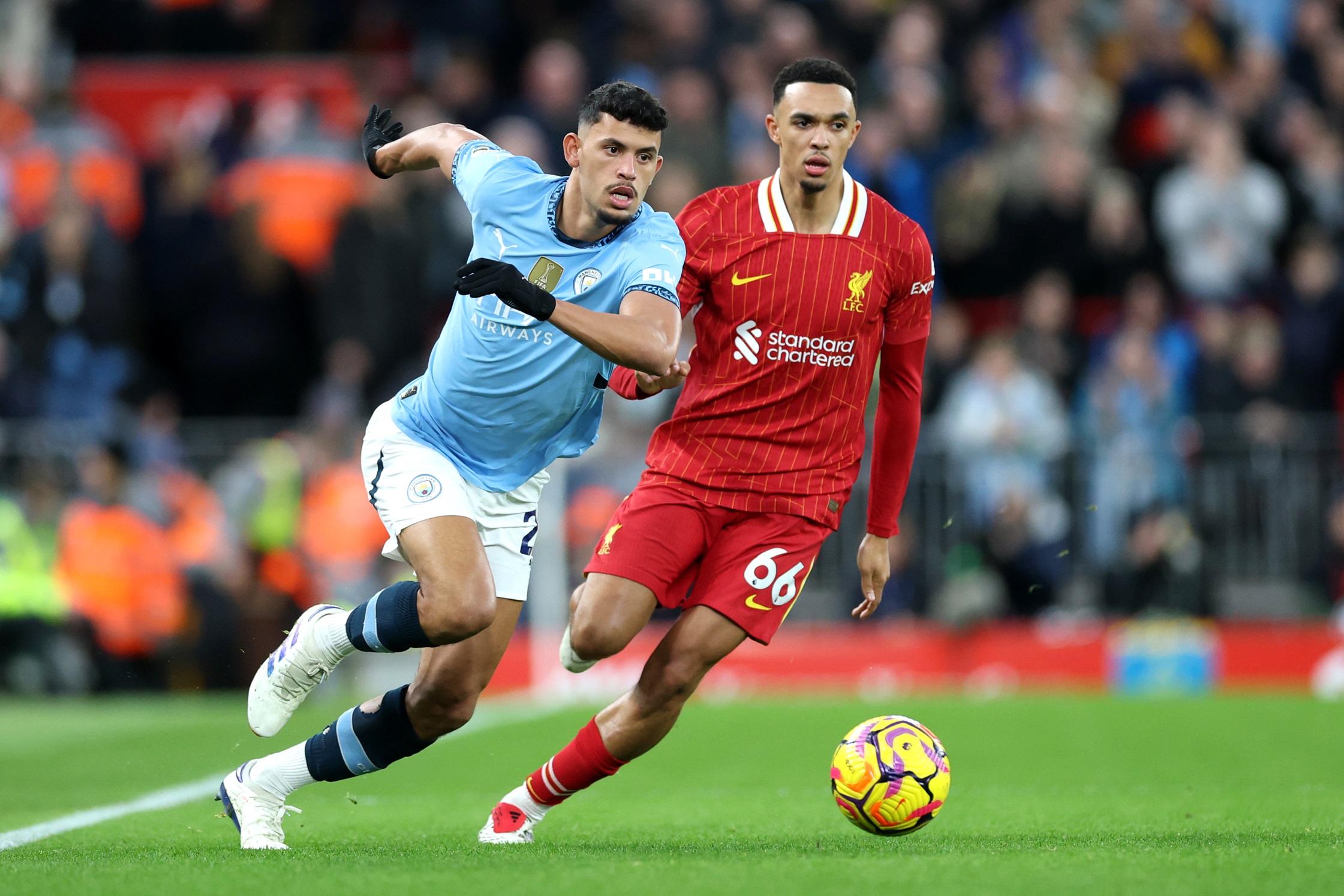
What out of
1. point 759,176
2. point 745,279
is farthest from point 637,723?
point 759,176

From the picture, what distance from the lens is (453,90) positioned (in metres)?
16.5

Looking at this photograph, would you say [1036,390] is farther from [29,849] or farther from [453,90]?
[29,849]

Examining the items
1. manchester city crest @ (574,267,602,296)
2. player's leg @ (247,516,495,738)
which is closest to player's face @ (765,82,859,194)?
manchester city crest @ (574,267,602,296)

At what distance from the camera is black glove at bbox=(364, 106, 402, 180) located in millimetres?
6984

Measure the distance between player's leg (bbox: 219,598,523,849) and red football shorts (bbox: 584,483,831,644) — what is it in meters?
0.58

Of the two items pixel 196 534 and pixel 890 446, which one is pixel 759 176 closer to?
pixel 196 534

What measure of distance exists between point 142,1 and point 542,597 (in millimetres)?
8717

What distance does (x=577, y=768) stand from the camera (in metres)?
6.48

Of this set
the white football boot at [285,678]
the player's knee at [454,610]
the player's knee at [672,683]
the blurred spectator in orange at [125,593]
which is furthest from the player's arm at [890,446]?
the blurred spectator in orange at [125,593]

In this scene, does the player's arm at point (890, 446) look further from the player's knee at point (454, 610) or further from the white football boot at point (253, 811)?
the white football boot at point (253, 811)

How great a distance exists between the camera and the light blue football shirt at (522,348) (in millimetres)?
6395

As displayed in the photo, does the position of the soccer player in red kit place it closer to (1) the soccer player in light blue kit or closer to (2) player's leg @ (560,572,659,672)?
(2) player's leg @ (560,572,659,672)

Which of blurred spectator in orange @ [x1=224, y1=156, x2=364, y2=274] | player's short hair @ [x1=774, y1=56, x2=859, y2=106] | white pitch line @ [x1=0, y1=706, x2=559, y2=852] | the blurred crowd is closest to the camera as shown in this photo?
white pitch line @ [x1=0, y1=706, x2=559, y2=852]

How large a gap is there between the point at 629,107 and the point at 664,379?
0.96 metres
